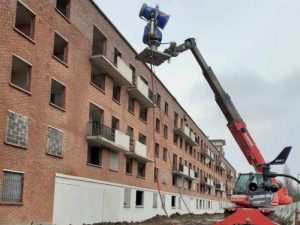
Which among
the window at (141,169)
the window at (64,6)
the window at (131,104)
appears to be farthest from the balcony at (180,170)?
the window at (64,6)

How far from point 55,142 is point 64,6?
8.50 meters

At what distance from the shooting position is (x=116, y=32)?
108ft

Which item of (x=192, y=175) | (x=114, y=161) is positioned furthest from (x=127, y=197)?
(x=192, y=175)

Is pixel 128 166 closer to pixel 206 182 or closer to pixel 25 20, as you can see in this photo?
pixel 25 20

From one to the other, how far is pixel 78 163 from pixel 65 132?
2.48 meters

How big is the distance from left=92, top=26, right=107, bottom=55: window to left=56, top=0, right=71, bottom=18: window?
3768 millimetres

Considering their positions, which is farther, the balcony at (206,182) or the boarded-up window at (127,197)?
the balcony at (206,182)

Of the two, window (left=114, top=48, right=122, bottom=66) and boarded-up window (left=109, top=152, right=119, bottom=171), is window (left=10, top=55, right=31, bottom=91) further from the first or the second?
boarded-up window (left=109, top=152, right=119, bottom=171)

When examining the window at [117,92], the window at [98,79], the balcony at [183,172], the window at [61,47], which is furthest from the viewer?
the balcony at [183,172]

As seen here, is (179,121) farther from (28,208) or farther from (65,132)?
(28,208)

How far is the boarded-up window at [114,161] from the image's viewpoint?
31.4 meters

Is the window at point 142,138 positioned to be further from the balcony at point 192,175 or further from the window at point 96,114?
the balcony at point 192,175

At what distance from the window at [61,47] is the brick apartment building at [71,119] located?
6cm

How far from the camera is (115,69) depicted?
30.6 m
